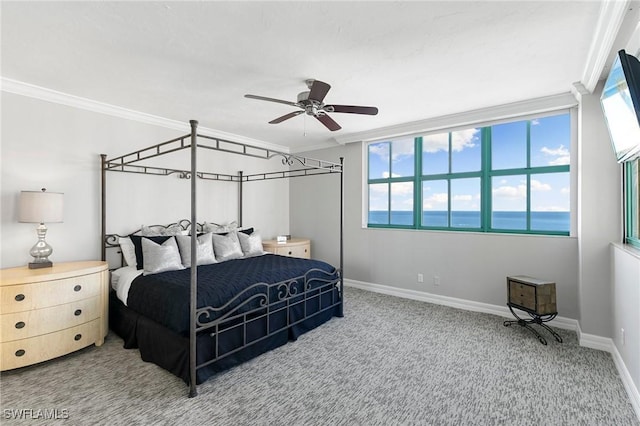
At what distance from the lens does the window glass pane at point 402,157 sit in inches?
187

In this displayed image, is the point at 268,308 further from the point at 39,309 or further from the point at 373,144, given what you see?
the point at 373,144

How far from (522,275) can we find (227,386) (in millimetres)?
3535

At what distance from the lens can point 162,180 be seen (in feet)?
13.6

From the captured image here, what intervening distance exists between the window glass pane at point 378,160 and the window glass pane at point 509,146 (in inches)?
62.7

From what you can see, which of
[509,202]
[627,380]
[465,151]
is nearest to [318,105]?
[465,151]

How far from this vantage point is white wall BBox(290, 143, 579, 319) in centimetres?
350

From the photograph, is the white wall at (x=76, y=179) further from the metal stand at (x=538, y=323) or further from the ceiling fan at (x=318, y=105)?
the metal stand at (x=538, y=323)

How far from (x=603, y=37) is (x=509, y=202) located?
2.15 metres

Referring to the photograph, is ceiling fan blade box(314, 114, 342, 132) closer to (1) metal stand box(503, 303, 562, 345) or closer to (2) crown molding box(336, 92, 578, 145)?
(2) crown molding box(336, 92, 578, 145)

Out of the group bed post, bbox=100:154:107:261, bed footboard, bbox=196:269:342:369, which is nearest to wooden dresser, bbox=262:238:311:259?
bed footboard, bbox=196:269:342:369

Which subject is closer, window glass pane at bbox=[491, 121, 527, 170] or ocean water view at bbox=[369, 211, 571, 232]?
ocean water view at bbox=[369, 211, 571, 232]

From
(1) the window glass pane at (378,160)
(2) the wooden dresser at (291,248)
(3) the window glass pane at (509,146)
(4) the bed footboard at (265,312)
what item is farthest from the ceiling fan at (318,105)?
(2) the wooden dresser at (291,248)

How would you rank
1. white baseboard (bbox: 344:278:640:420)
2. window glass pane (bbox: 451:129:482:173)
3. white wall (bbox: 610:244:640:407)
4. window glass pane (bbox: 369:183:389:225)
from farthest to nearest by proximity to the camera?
window glass pane (bbox: 369:183:389:225) → window glass pane (bbox: 451:129:482:173) → white baseboard (bbox: 344:278:640:420) → white wall (bbox: 610:244:640:407)

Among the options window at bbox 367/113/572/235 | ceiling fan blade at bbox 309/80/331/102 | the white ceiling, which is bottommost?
window at bbox 367/113/572/235
